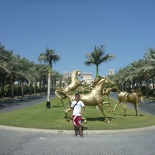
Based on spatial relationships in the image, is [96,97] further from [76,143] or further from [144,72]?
[144,72]

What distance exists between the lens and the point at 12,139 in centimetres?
1100

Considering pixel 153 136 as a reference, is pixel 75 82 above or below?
above

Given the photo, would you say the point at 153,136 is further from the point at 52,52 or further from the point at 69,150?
the point at 52,52

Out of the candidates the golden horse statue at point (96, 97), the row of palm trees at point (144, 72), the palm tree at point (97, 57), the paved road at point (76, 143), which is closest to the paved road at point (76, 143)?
the paved road at point (76, 143)

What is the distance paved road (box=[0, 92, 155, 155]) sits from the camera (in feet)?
29.5

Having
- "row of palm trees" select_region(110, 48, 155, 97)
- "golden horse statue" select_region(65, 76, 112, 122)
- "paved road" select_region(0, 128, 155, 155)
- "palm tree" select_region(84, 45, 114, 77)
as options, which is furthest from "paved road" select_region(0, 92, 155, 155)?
"row of palm trees" select_region(110, 48, 155, 97)

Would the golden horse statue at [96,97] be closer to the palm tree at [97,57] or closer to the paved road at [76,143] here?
the paved road at [76,143]

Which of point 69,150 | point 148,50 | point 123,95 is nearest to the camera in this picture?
point 69,150

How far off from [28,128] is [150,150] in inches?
239

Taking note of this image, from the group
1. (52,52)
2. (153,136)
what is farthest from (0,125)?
(52,52)

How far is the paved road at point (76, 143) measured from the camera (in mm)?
9000

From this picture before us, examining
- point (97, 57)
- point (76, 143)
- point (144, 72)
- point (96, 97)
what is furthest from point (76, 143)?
point (144, 72)

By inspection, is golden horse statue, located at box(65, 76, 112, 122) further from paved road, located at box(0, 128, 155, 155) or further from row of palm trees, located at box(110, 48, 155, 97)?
row of palm trees, located at box(110, 48, 155, 97)

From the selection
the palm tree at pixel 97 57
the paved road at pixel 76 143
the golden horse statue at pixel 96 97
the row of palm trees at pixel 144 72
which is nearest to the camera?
the paved road at pixel 76 143
